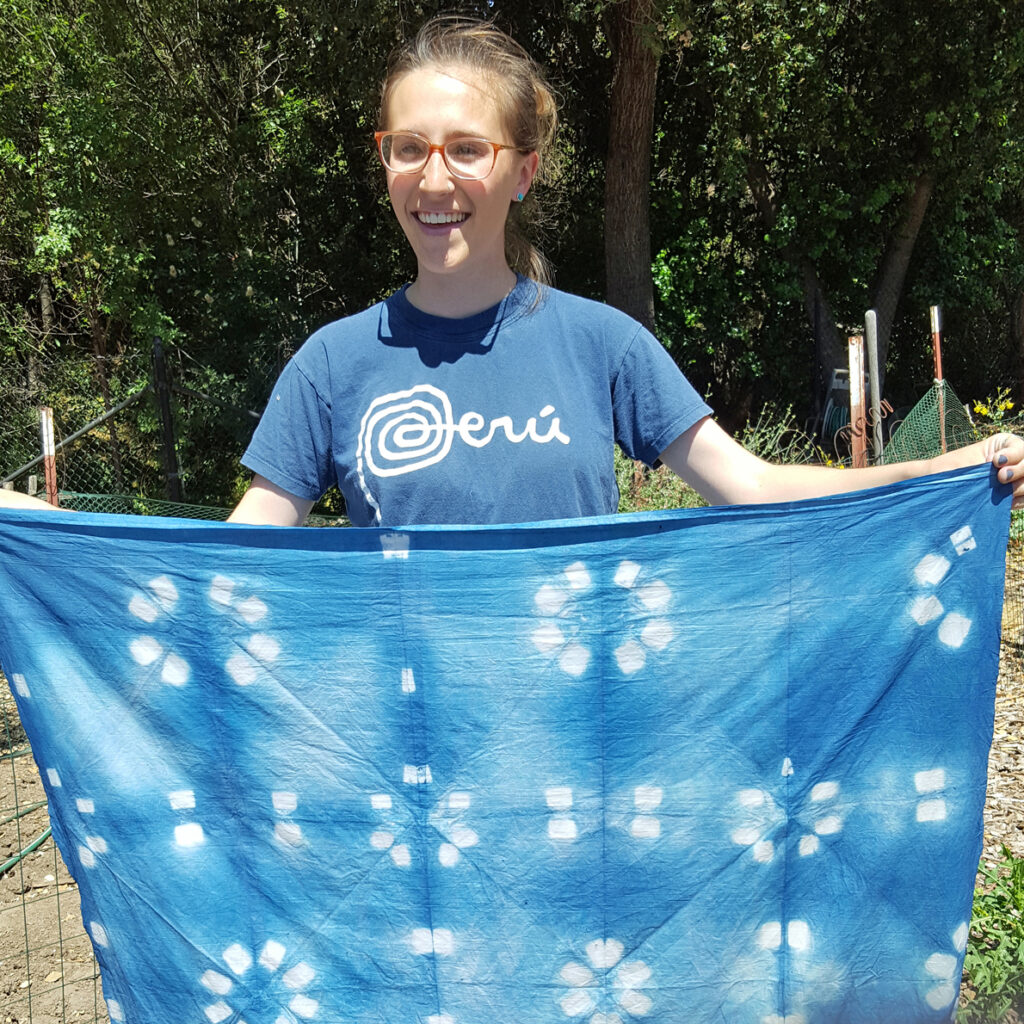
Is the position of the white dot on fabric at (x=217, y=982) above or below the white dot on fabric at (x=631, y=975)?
above

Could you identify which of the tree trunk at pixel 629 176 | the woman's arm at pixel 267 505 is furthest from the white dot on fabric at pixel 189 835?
the tree trunk at pixel 629 176

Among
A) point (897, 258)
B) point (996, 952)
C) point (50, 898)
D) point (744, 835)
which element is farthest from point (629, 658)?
point (897, 258)

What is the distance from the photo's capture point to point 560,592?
1.86 metres

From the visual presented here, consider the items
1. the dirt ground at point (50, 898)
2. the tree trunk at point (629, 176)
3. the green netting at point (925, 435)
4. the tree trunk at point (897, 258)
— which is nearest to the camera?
the dirt ground at point (50, 898)

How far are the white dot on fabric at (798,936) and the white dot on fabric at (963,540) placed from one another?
713 mm

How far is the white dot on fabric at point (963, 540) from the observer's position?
194cm

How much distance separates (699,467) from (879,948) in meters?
0.91

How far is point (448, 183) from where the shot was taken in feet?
5.95

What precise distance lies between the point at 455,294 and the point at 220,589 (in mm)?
648

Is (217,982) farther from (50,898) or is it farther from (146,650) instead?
(50,898)

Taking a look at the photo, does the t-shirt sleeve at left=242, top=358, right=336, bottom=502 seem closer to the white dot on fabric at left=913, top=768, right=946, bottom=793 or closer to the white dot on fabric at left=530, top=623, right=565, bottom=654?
the white dot on fabric at left=530, top=623, right=565, bottom=654

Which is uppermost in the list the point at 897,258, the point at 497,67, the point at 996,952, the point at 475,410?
the point at 897,258

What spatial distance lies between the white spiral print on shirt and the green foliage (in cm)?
194

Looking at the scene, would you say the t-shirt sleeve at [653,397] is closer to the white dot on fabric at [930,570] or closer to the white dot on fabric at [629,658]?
the white dot on fabric at [629,658]
